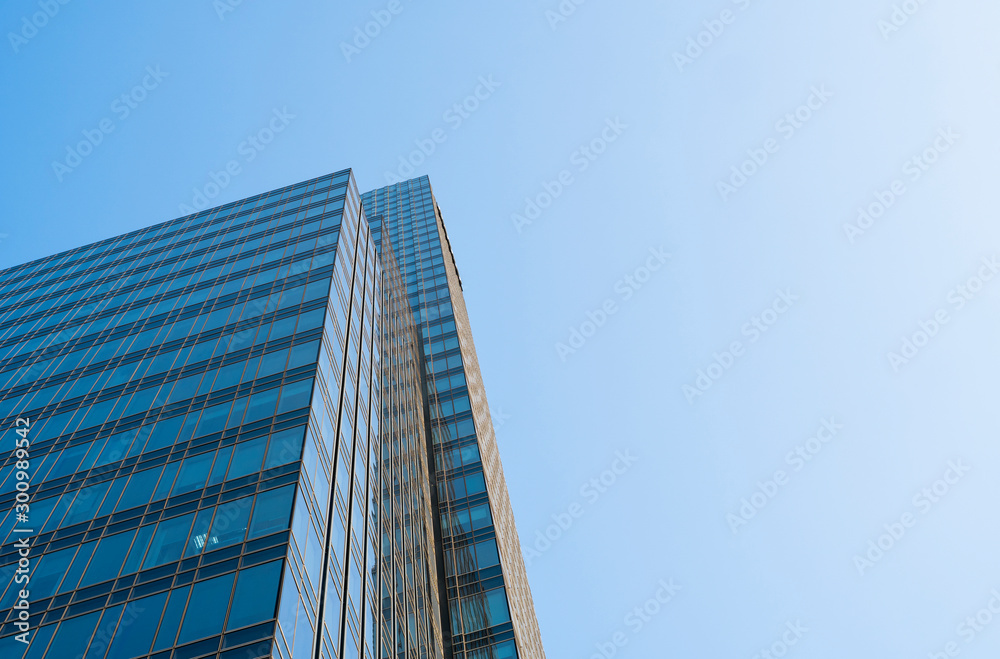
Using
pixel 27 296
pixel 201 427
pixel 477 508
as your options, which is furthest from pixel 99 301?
pixel 477 508

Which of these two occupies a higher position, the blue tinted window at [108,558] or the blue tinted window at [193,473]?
the blue tinted window at [193,473]

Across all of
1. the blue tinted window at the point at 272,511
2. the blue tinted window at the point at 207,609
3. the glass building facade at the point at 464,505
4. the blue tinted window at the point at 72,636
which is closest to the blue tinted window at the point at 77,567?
the blue tinted window at the point at 72,636

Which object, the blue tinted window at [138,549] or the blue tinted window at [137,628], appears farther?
the blue tinted window at [138,549]

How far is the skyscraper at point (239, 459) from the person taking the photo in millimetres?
22938

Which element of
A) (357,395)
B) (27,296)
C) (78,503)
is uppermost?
(27,296)

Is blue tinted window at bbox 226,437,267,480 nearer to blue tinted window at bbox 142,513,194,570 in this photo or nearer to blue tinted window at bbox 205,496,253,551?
blue tinted window at bbox 205,496,253,551

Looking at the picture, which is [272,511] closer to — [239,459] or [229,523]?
[229,523]

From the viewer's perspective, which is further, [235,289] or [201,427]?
[235,289]

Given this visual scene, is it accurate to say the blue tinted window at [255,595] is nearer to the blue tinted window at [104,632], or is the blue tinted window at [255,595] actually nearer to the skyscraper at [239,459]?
the skyscraper at [239,459]

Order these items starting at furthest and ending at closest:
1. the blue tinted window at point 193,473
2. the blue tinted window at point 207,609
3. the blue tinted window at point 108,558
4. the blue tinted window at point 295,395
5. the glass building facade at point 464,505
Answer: the glass building facade at point 464,505
the blue tinted window at point 295,395
the blue tinted window at point 193,473
the blue tinted window at point 108,558
the blue tinted window at point 207,609

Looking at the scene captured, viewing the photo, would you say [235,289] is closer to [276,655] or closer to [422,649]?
[422,649]

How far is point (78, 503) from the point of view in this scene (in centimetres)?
2825

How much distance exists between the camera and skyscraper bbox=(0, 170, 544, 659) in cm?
2294

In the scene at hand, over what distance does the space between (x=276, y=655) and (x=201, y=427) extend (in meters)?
13.0
